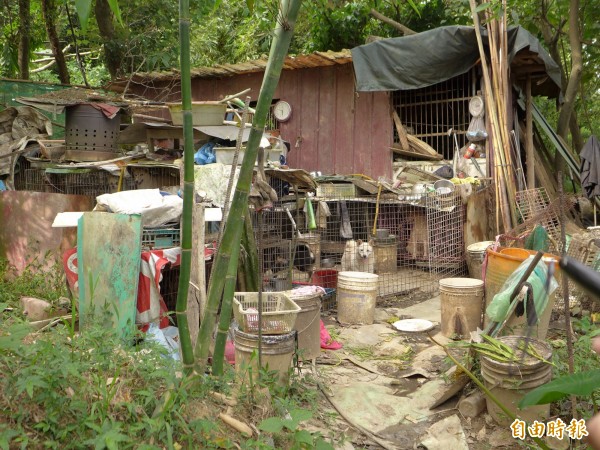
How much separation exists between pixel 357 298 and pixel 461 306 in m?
1.16

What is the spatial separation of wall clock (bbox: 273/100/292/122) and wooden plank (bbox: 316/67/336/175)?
2.45ft

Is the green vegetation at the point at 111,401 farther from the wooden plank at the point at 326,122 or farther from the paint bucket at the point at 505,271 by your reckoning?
the wooden plank at the point at 326,122

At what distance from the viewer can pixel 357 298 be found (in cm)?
626

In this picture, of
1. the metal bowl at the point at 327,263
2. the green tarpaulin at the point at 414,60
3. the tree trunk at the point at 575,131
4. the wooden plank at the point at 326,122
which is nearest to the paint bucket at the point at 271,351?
the metal bowl at the point at 327,263

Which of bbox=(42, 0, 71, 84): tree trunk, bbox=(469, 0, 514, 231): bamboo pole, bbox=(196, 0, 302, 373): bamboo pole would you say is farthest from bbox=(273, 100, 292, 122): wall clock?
bbox=(196, 0, 302, 373): bamboo pole

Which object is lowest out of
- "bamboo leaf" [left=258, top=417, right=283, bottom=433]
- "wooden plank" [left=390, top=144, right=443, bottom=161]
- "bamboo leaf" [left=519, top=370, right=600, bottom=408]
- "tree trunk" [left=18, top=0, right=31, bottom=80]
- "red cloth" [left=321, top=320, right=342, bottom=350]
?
"red cloth" [left=321, top=320, right=342, bottom=350]

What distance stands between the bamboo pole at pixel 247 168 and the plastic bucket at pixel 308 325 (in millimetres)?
2083

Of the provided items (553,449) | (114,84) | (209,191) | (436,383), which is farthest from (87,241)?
(114,84)

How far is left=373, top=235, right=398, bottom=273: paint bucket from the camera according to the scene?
841 centimetres

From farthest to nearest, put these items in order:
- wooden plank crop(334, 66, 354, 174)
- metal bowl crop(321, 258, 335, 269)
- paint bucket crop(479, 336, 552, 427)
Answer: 1. wooden plank crop(334, 66, 354, 174)
2. metal bowl crop(321, 258, 335, 269)
3. paint bucket crop(479, 336, 552, 427)

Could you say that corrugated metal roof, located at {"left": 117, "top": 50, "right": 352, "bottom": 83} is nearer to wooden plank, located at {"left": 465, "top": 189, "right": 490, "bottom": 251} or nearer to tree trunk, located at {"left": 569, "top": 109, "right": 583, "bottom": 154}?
wooden plank, located at {"left": 465, "top": 189, "right": 490, "bottom": 251}

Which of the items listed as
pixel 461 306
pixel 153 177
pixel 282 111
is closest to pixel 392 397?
pixel 461 306

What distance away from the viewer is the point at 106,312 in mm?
4129

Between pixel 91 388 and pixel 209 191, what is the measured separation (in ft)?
11.5
